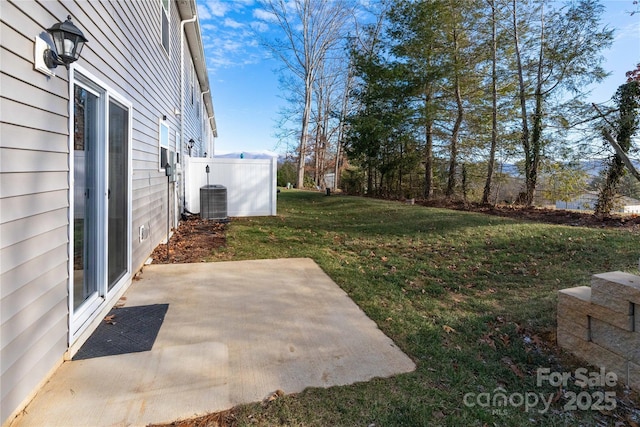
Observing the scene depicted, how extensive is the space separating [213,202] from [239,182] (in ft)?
3.81

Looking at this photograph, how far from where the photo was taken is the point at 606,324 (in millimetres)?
→ 2465

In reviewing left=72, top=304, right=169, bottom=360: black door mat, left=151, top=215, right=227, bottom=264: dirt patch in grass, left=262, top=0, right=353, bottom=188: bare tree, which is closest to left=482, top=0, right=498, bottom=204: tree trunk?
left=151, top=215, right=227, bottom=264: dirt patch in grass

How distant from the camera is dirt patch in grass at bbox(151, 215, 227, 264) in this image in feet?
17.2

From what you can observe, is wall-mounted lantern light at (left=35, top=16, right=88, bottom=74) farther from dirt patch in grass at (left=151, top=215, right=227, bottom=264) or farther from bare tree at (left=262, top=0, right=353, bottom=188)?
bare tree at (left=262, top=0, right=353, bottom=188)

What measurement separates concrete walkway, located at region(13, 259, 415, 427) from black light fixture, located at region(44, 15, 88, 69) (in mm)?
1983

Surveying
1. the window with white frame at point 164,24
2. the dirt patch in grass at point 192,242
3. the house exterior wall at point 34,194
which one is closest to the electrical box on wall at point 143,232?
the dirt patch in grass at point 192,242

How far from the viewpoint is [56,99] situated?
222 centimetres

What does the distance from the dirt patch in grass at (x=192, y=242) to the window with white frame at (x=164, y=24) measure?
3.58m

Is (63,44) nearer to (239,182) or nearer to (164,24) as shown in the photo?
(164,24)

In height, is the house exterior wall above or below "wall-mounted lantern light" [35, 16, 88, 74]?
below

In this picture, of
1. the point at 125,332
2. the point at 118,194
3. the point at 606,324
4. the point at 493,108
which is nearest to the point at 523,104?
the point at 493,108

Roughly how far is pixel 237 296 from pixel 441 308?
2183mm

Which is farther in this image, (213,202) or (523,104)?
(523,104)

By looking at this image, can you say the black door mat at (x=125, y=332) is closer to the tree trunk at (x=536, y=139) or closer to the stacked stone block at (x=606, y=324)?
the stacked stone block at (x=606, y=324)
